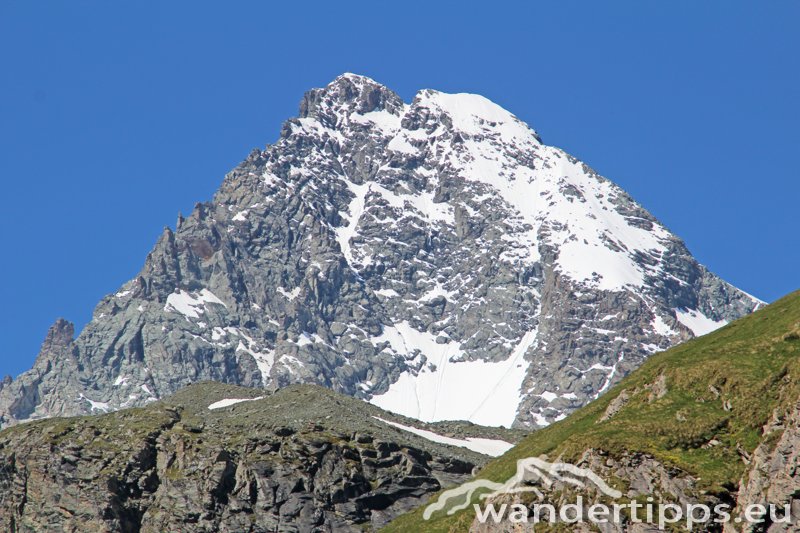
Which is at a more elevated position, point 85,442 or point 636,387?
point 85,442

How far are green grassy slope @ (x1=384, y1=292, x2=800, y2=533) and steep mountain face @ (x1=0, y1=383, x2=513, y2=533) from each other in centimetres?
6957

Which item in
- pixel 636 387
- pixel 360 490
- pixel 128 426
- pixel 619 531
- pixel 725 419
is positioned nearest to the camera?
pixel 619 531

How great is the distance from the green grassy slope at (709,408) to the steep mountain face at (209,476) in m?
69.6

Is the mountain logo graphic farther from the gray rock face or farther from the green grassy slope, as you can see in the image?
the gray rock face

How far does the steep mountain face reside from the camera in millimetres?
154125

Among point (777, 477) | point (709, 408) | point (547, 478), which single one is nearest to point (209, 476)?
point (547, 478)

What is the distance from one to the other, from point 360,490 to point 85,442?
36.7 m

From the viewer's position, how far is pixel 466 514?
88.8m

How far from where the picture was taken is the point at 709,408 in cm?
7706

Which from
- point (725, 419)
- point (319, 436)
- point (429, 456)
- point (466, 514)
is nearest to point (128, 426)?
point (319, 436)

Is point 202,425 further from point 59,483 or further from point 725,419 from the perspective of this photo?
point 725,419

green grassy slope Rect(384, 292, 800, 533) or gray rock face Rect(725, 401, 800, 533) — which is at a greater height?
green grassy slope Rect(384, 292, 800, 533)

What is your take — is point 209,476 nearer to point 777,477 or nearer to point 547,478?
point 547,478

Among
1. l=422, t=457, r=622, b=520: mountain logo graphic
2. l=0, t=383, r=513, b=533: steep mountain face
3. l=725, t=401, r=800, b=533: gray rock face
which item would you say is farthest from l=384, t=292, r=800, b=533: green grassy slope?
l=0, t=383, r=513, b=533: steep mountain face
